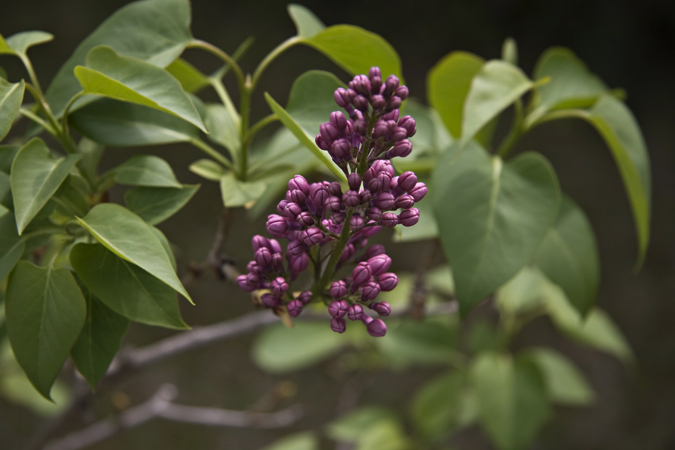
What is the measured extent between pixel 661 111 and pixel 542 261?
97 centimetres

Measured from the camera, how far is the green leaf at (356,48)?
1.23ft

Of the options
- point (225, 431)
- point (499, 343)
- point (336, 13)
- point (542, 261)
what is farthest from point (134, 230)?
point (225, 431)

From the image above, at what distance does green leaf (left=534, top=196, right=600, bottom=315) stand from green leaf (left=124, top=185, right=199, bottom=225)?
0.98 ft

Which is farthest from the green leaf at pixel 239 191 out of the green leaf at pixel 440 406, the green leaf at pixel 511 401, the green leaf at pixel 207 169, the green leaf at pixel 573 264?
the green leaf at pixel 440 406

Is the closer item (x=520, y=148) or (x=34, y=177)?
(x=34, y=177)

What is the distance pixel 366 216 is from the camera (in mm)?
254

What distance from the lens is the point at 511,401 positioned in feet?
2.07

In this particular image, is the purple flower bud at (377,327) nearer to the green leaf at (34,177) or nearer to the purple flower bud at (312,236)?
the purple flower bud at (312,236)

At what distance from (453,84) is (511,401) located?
0.36 m

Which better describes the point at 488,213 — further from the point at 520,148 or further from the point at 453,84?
the point at 520,148

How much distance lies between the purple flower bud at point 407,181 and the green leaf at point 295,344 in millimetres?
623

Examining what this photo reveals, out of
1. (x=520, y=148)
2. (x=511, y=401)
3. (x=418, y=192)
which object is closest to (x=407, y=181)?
(x=418, y=192)

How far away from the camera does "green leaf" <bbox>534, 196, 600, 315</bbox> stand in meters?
0.47

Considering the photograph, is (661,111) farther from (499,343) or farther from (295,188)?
(295,188)
